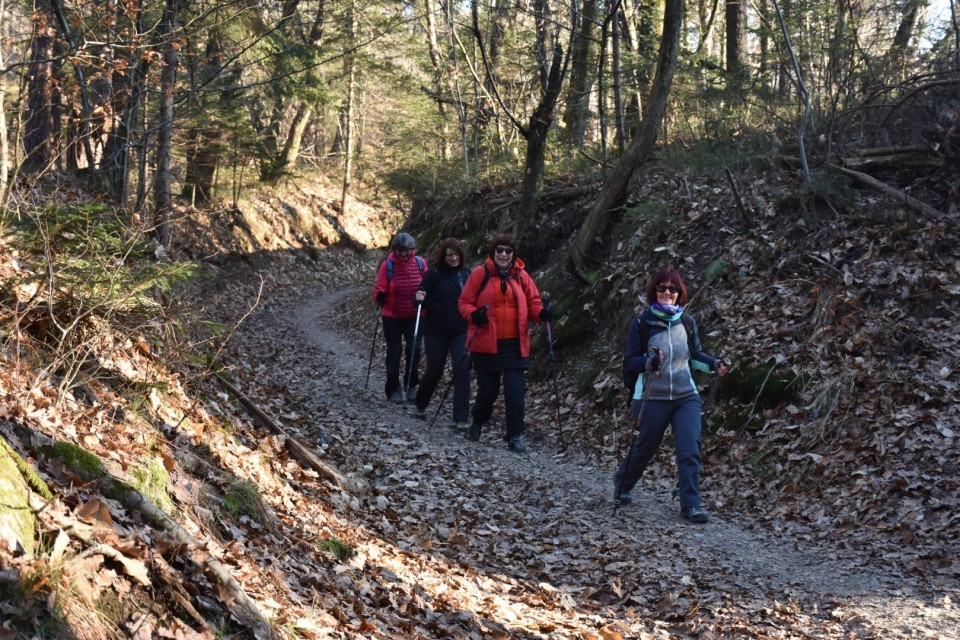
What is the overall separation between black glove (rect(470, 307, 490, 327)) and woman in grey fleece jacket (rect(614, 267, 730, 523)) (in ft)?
7.85

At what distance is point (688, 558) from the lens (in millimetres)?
6160

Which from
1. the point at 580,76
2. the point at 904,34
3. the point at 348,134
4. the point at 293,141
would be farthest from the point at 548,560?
the point at 348,134

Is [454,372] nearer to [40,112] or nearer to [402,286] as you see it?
[402,286]

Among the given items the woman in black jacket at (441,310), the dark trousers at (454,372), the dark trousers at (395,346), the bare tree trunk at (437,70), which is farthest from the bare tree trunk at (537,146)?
the bare tree trunk at (437,70)

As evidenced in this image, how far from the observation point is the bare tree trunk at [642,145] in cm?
1120

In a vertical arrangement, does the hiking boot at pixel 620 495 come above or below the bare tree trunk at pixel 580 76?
below

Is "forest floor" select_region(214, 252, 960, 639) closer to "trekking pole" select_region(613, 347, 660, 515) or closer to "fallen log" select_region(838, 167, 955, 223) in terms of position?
"trekking pole" select_region(613, 347, 660, 515)

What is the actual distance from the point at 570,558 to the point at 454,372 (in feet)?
14.0

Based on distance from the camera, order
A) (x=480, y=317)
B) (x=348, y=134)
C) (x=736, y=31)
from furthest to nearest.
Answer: (x=348, y=134) → (x=736, y=31) → (x=480, y=317)

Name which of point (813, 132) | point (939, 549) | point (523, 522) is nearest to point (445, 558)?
point (523, 522)

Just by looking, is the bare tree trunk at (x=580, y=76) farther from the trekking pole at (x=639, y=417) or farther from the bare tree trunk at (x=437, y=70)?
the trekking pole at (x=639, y=417)

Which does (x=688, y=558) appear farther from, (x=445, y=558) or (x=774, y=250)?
(x=774, y=250)

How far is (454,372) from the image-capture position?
33.6 ft

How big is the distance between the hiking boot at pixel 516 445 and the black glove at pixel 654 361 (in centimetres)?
285
